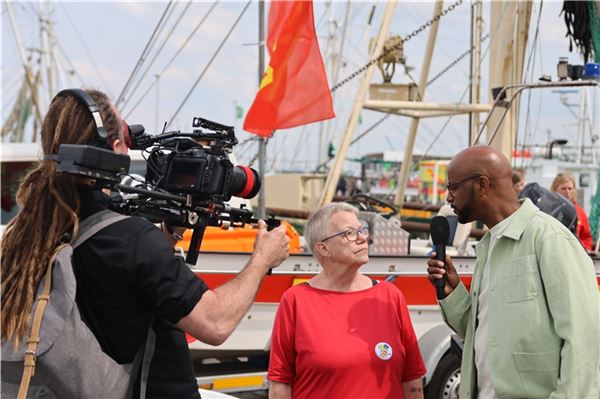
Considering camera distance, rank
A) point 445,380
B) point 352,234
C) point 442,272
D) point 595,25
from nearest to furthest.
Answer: point 442,272 < point 352,234 < point 445,380 < point 595,25

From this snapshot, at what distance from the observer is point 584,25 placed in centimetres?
751

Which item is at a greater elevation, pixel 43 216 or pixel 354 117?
pixel 354 117

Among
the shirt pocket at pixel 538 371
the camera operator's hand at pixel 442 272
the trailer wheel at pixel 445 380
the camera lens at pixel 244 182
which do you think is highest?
the camera lens at pixel 244 182

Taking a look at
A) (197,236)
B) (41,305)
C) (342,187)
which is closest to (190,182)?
(197,236)

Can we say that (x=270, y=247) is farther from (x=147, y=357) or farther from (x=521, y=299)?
(x=521, y=299)

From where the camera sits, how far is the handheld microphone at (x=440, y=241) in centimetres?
298

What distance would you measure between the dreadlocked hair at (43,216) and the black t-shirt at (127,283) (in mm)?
60

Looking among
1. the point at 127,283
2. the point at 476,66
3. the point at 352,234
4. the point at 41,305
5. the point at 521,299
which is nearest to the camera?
the point at 41,305

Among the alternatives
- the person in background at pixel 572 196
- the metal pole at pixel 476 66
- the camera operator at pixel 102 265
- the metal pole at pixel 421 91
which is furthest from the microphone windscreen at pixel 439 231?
the metal pole at pixel 421 91

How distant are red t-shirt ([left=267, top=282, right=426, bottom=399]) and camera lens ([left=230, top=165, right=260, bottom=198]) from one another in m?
0.79

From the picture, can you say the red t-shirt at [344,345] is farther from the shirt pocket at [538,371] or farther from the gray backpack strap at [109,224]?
the gray backpack strap at [109,224]

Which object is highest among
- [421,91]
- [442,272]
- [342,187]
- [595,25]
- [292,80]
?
[595,25]

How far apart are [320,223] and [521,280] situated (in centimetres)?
101

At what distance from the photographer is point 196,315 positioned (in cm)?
207
